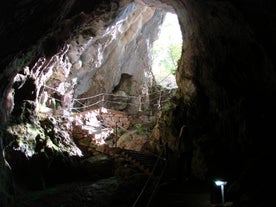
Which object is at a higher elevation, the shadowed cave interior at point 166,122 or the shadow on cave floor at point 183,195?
the shadowed cave interior at point 166,122

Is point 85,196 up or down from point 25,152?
down

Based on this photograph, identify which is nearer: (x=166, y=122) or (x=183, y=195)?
(x=183, y=195)

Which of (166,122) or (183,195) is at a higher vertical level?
(166,122)

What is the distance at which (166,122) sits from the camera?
13.4 metres

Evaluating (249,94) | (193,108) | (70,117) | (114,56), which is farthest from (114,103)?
(249,94)

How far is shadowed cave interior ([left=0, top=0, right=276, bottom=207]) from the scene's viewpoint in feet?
26.9

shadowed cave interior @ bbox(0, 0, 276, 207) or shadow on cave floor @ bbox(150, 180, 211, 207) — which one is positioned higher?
shadowed cave interior @ bbox(0, 0, 276, 207)

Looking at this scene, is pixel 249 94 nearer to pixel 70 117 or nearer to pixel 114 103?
pixel 70 117

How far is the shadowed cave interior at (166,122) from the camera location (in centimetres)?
819

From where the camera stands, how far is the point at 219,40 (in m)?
9.77

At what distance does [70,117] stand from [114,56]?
733cm

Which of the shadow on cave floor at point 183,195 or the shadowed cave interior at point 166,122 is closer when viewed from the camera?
the shadowed cave interior at point 166,122

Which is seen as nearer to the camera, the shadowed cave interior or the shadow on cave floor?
the shadowed cave interior

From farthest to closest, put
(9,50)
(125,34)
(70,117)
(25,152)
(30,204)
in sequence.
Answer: (125,34) → (70,117) → (25,152) → (30,204) → (9,50)
